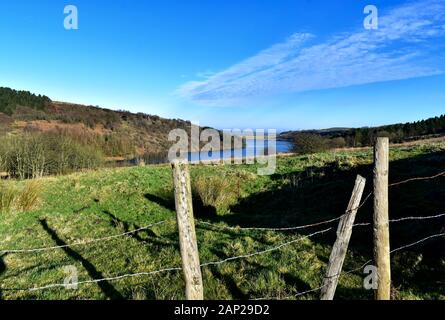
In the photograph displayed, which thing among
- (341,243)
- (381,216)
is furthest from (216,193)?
(381,216)

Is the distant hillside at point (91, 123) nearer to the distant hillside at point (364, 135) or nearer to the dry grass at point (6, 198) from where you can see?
the distant hillside at point (364, 135)

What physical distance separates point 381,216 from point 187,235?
2238mm

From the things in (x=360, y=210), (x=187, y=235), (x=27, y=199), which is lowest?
(x=27, y=199)

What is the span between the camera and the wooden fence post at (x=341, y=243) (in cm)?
439

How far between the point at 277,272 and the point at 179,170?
3.24 m

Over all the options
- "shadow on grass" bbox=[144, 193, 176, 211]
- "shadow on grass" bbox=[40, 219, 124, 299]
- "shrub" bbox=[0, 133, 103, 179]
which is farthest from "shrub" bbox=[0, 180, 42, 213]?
"shrub" bbox=[0, 133, 103, 179]

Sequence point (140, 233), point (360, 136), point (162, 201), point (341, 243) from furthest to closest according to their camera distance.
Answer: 1. point (360, 136)
2. point (162, 201)
3. point (140, 233)
4. point (341, 243)

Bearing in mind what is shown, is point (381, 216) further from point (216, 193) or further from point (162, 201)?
point (162, 201)

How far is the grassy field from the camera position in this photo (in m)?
5.93

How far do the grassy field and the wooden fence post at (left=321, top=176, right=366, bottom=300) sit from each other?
2.71 ft

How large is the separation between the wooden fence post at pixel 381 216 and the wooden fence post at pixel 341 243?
21 cm

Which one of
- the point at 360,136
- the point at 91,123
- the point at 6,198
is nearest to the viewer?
the point at 6,198

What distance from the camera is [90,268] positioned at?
769 cm
